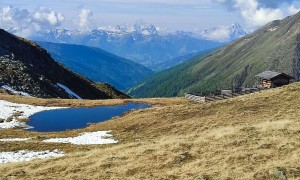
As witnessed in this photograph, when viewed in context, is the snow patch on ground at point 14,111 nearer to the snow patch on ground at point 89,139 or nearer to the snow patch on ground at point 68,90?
the snow patch on ground at point 89,139

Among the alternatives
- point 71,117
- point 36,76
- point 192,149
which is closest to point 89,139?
point 192,149

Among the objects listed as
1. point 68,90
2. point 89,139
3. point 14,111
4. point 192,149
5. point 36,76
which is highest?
point 36,76

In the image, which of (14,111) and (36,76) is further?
(36,76)

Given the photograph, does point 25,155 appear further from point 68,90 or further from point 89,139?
point 68,90

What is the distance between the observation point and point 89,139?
50.2 meters

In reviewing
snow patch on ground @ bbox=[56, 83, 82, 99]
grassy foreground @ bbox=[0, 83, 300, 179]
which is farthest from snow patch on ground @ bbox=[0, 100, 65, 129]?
snow patch on ground @ bbox=[56, 83, 82, 99]

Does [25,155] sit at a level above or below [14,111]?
below

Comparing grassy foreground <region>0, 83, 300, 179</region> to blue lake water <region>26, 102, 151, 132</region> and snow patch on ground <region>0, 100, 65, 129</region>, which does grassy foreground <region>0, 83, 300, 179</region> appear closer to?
blue lake water <region>26, 102, 151, 132</region>

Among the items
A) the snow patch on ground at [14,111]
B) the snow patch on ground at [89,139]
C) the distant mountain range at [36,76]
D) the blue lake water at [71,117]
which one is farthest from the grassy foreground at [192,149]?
the distant mountain range at [36,76]

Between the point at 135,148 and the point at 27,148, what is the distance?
1330 centimetres

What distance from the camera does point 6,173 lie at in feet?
116

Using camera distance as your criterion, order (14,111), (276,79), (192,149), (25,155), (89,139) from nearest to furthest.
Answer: (192,149) < (25,155) < (89,139) < (14,111) < (276,79)

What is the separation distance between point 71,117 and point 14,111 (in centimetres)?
1166

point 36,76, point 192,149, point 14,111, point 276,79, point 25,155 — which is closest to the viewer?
point 192,149
